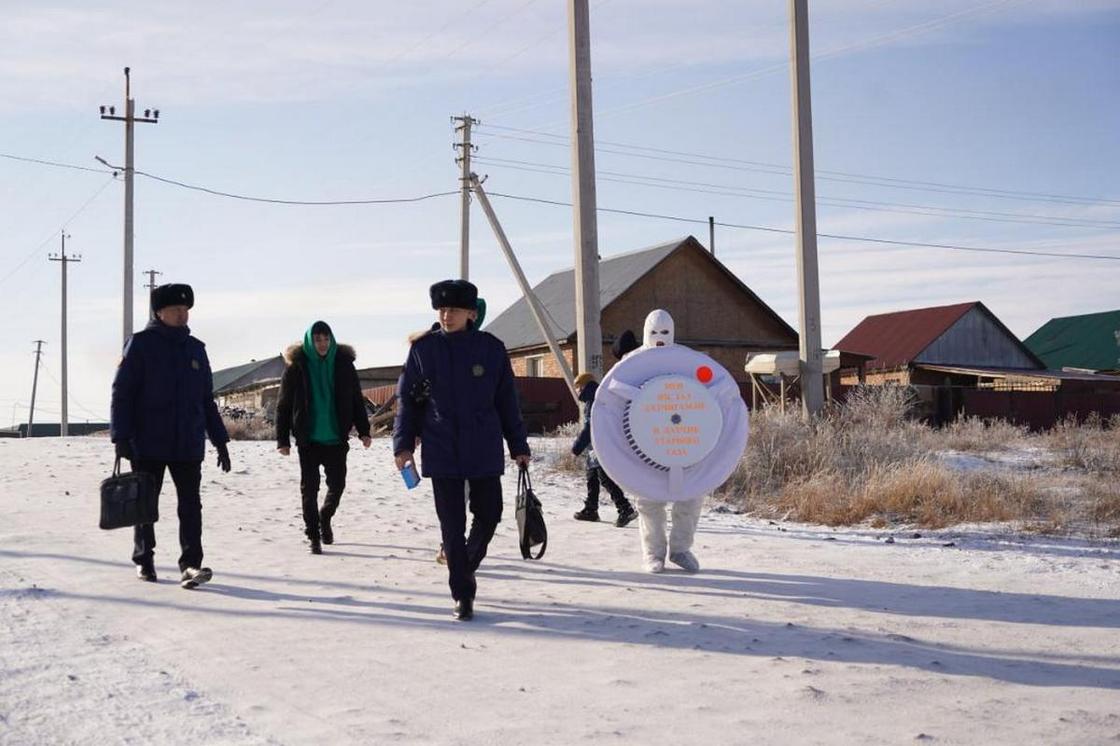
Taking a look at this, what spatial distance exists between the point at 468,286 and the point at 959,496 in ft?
19.7

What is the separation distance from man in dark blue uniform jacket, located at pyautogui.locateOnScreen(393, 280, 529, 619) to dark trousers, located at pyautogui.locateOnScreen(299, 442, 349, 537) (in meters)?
2.74

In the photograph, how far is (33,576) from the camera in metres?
8.05

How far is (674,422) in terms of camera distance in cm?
782

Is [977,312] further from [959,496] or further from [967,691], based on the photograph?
[967,691]

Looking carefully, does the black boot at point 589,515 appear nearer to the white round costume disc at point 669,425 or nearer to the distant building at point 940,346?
the white round costume disc at point 669,425

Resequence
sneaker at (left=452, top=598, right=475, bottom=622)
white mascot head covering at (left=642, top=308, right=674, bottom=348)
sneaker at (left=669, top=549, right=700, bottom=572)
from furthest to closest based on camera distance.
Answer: white mascot head covering at (left=642, top=308, right=674, bottom=348) → sneaker at (left=669, top=549, right=700, bottom=572) → sneaker at (left=452, top=598, right=475, bottom=622)

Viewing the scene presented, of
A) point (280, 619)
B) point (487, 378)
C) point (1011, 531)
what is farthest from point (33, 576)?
point (1011, 531)

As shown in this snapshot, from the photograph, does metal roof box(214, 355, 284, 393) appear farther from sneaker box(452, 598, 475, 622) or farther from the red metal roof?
sneaker box(452, 598, 475, 622)

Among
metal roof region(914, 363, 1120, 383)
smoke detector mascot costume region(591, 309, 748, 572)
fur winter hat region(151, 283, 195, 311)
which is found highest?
metal roof region(914, 363, 1120, 383)

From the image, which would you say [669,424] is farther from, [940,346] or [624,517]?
[940,346]

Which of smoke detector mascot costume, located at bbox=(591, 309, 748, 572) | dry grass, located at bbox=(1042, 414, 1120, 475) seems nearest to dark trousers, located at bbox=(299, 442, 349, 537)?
smoke detector mascot costume, located at bbox=(591, 309, 748, 572)

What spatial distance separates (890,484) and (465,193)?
67.5 feet

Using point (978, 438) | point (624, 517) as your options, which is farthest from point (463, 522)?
point (978, 438)

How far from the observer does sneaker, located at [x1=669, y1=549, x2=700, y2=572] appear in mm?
8008
